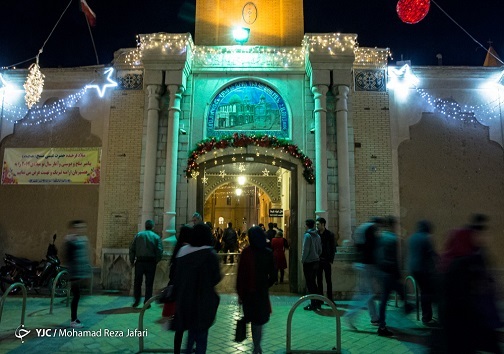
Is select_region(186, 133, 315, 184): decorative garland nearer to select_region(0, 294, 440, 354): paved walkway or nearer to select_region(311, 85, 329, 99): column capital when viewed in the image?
select_region(311, 85, 329, 99): column capital

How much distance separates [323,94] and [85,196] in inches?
281

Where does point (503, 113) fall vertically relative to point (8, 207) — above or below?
above

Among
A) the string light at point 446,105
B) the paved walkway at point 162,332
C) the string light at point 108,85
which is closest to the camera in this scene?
the paved walkway at point 162,332

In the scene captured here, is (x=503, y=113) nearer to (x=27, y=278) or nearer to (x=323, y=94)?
(x=323, y=94)

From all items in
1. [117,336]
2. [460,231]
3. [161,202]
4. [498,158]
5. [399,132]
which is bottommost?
[117,336]

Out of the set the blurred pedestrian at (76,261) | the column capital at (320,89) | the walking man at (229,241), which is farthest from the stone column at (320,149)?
the walking man at (229,241)

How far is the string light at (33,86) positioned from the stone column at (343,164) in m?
8.15

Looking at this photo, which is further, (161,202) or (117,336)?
(161,202)

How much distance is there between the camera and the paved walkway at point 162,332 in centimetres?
547

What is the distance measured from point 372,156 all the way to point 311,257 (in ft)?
13.5

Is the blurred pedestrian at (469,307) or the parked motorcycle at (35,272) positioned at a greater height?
the blurred pedestrian at (469,307)

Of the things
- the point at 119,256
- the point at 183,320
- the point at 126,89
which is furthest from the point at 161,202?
the point at 183,320

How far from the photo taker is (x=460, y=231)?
4.00 meters

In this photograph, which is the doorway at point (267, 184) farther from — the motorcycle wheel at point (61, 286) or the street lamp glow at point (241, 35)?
the motorcycle wheel at point (61, 286)
